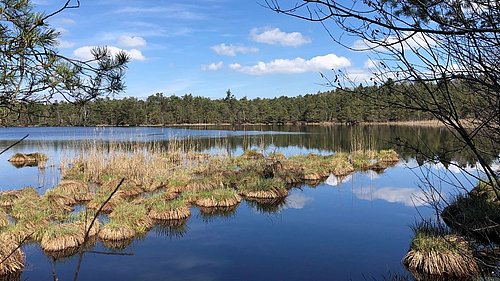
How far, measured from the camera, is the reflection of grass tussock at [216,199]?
1351 centimetres

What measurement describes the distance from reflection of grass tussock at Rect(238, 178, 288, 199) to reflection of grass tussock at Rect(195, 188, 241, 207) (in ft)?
3.78

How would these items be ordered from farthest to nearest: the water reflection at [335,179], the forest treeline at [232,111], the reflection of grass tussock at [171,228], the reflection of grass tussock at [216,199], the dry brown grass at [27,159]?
the forest treeline at [232,111] < the dry brown grass at [27,159] < the water reflection at [335,179] < the reflection of grass tussock at [216,199] < the reflection of grass tussock at [171,228]

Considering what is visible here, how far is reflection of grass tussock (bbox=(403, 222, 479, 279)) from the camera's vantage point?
24.7ft

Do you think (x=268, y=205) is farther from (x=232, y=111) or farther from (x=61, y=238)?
(x=232, y=111)

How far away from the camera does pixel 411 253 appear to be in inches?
323

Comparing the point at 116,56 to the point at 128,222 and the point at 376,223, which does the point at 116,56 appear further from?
the point at 376,223

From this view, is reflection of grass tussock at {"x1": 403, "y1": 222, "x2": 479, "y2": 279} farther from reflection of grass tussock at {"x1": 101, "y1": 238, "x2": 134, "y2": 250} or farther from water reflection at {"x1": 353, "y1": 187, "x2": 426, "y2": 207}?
reflection of grass tussock at {"x1": 101, "y1": 238, "x2": 134, "y2": 250}

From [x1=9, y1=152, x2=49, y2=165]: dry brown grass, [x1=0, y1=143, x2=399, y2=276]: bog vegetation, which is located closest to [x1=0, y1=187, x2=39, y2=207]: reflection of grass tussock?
[x1=0, y1=143, x2=399, y2=276]: bog vegetation

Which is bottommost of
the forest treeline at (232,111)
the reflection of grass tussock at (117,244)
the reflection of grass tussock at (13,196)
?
the reflection of grass tussock at (117,244)

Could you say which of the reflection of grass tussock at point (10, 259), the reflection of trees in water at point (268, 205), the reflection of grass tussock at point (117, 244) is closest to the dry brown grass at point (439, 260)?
the reflection of trees in water at point (268, 205)

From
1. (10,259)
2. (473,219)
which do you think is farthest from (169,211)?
(473,219)

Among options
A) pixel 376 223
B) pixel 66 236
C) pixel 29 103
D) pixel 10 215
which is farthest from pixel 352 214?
pixel 29 103

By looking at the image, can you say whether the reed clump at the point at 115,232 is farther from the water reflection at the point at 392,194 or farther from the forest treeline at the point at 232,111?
the forest treeline at the point at 232,111

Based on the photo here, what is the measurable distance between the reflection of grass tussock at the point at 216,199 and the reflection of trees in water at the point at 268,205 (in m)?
0.73
